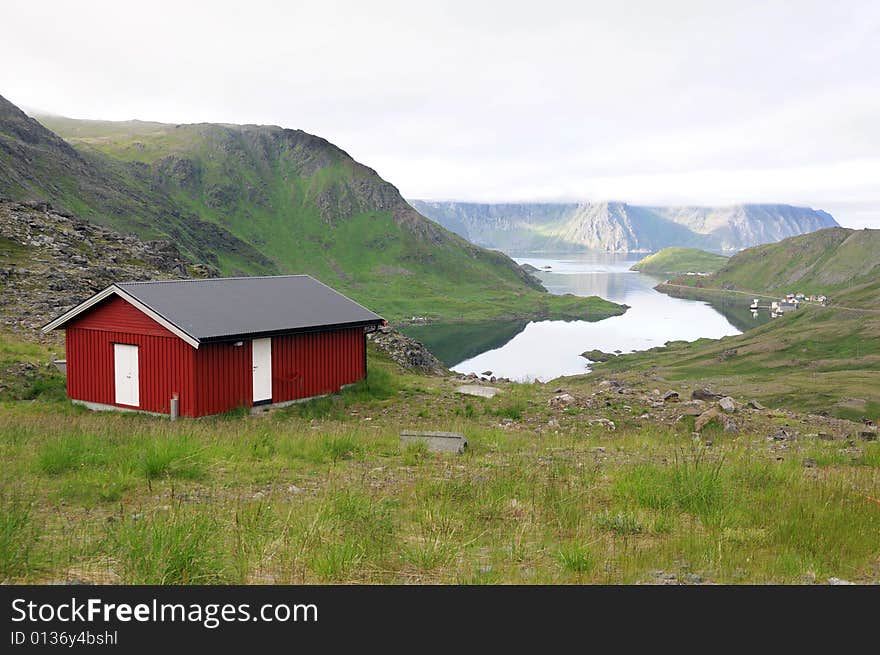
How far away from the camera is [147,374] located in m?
24.0

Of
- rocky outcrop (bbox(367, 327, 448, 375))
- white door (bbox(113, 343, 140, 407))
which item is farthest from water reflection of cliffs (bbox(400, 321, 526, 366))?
white door (bbox(113, 343, 140, 407))

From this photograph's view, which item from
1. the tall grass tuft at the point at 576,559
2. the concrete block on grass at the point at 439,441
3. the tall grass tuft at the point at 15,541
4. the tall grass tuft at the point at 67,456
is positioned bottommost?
the concrete block on grass at the point at 439,441

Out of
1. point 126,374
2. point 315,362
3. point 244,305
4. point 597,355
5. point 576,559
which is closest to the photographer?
point 576,559

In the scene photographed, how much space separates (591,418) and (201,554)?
2084 cm

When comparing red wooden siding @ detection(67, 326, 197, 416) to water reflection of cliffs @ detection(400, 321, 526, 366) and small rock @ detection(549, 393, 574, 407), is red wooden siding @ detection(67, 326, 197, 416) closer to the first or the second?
small rock @ detection(549, 393, 574, 407)

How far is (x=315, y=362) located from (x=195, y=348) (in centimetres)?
586

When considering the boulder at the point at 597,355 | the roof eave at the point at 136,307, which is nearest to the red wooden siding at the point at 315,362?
the roof eave at the point at 136,307

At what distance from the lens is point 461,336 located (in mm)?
137875

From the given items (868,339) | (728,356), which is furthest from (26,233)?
(868,339)

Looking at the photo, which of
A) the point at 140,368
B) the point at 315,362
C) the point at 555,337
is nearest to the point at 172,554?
the point at 140,368

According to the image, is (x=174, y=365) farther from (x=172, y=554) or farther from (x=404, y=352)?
(x=404, y=352)

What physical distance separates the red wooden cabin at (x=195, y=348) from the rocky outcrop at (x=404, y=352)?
15068mm

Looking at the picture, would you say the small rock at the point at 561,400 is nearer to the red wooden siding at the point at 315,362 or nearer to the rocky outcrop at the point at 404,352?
the red wooden siding at the point at 315,362

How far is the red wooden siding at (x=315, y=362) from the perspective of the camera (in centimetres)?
2630
